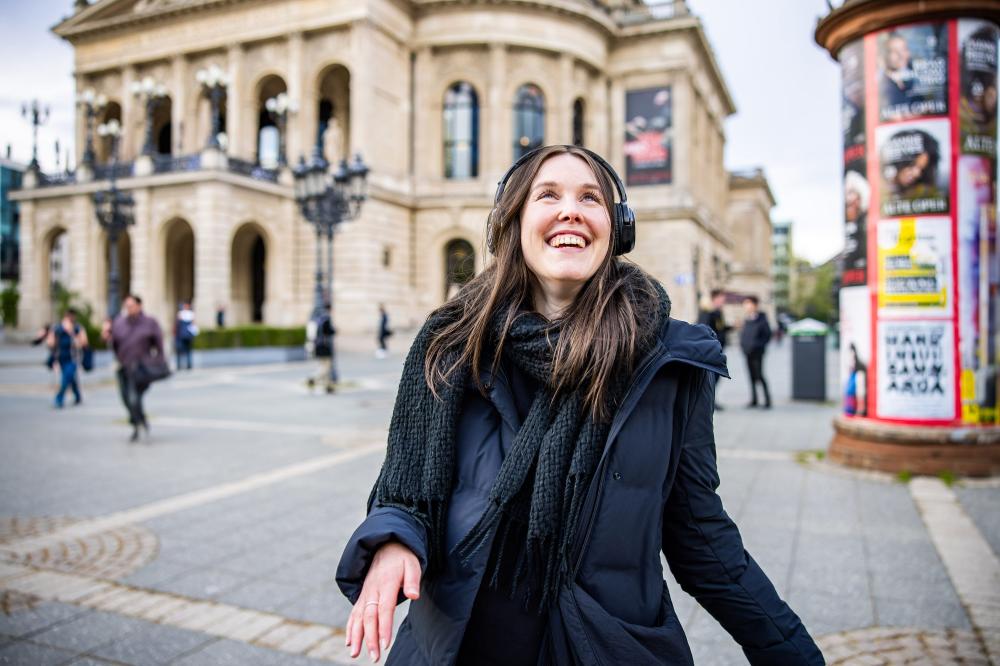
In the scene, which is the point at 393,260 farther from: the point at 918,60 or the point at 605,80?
the point at 918,60

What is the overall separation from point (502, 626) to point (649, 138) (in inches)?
1512

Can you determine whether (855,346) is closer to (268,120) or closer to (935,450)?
(935,450)

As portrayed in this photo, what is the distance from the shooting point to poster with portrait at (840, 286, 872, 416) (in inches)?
285

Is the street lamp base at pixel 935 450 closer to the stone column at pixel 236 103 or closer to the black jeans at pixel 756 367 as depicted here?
the black jeans at pixel 756 367

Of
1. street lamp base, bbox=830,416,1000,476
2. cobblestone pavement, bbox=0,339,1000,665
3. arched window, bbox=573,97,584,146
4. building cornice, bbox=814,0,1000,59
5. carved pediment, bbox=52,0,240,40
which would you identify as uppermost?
carved pediment, bbox=52,0,240,40

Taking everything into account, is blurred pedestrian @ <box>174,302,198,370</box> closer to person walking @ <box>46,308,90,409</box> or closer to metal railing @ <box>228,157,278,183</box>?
person walking @ <box>46,308,90,409</box>

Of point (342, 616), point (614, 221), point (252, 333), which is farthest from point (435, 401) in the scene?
point (252, 333)

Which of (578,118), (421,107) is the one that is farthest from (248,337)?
(578,118)

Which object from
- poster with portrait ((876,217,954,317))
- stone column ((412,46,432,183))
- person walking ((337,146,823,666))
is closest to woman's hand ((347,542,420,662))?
person walking ((337,146,823,666))

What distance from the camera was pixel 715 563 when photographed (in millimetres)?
1822

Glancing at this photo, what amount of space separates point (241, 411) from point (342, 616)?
8.98m

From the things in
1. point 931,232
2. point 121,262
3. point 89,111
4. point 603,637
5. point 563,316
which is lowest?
point 603,637

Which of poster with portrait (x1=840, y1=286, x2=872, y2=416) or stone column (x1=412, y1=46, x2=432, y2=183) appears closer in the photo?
poster with portrait (x1=840, y1=286, x2=872, y2=416)

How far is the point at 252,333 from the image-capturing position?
23.7 meters
